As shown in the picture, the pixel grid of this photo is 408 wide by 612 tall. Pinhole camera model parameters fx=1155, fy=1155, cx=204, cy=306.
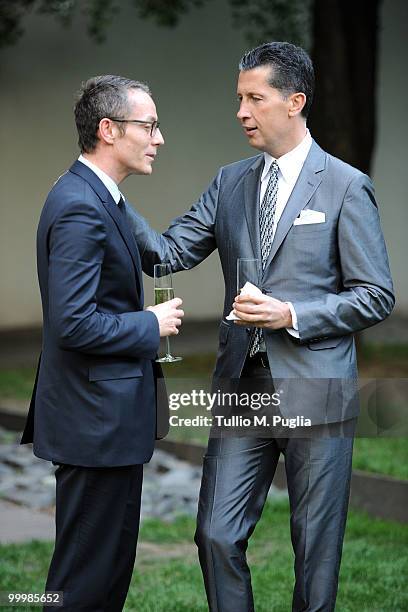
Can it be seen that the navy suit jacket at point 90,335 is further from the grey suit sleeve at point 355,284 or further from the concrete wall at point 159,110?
the concrete wall at point 159,110

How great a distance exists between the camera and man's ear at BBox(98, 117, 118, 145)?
144 inches

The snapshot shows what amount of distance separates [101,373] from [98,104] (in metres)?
0.85

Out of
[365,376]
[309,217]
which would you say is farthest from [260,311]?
[365,376]

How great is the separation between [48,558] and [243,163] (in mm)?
2652

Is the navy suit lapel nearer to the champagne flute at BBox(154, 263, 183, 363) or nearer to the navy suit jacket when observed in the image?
the navy suit jacket

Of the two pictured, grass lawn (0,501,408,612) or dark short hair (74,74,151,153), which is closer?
dark short hair (74,74,151,153)

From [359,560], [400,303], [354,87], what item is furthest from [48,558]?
[400,303]

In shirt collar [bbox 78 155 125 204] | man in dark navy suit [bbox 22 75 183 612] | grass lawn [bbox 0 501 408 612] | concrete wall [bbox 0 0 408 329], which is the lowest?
grass lawn [bbox 0 501 408 612]

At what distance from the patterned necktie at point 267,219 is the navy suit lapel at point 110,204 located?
496mm

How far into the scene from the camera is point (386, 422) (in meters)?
8.96

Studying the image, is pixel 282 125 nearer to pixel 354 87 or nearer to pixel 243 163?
pixel 243 163

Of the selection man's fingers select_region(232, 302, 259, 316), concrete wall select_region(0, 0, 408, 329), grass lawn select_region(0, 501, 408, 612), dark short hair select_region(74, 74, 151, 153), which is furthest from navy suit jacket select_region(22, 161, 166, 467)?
concrete wall select_region(0, 0, 408, 329)

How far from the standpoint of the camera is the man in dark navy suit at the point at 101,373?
3.57 m

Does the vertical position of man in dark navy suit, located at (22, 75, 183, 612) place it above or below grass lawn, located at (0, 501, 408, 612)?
above
